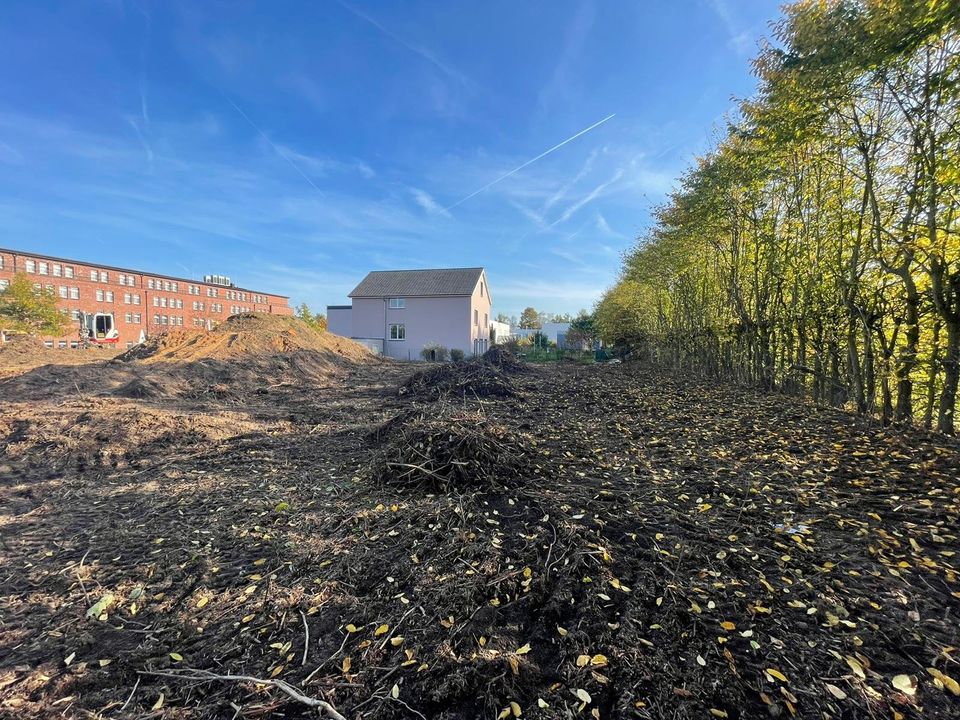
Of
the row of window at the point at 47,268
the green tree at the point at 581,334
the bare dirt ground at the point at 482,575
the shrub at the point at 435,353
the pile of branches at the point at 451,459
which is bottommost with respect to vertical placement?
the bare dirt ground at the point at 482,575

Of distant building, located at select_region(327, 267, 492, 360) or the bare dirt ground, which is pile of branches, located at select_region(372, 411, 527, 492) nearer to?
the bare dirt ground

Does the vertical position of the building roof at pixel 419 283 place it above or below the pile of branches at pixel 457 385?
above

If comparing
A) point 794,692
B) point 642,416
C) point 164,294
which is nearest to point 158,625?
point 794,692

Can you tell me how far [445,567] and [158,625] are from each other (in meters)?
1.41

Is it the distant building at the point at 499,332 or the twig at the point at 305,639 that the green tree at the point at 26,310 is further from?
the twig at the point at 305,639

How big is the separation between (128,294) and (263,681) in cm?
6281

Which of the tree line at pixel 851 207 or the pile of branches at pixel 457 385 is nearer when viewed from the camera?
the tree line at pixel 851 207

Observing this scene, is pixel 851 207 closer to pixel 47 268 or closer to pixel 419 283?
pixel 419 283

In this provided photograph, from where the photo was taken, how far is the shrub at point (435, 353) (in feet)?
82.0

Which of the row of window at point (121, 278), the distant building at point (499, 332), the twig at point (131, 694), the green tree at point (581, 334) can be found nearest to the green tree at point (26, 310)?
the row of window at point (121, 278)

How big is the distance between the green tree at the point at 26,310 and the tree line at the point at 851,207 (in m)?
29.7

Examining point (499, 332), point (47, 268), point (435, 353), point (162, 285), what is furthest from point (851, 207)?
point (162, 285)

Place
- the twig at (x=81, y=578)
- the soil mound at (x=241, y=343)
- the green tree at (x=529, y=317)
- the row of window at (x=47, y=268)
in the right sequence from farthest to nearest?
the green tree at (x=529, y=317) → the row of window at (x=47, y=268) → the soil mound at (x=241, y=343) → the twig at (x=81, y=578)

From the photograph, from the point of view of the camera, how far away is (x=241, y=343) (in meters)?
14.0
